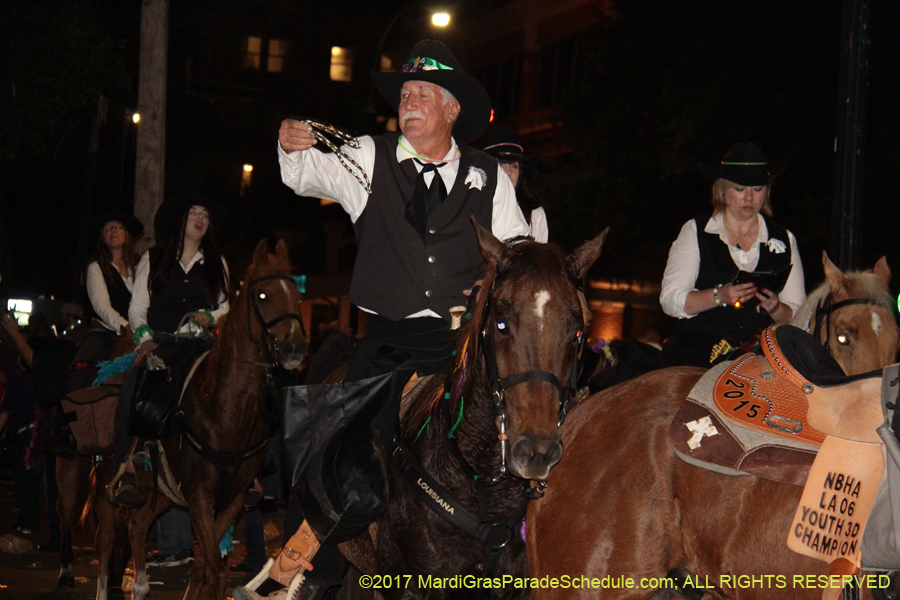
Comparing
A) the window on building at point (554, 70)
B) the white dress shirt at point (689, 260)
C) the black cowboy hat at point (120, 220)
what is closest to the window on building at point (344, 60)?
the window on building at point (554, 70)

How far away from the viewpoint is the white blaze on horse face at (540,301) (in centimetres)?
350

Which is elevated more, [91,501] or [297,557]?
[297,557]

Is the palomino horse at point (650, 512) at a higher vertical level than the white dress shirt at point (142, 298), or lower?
lower

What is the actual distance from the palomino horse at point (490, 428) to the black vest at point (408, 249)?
41 centimetres

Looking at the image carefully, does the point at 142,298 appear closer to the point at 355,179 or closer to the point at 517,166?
the point at 517,166

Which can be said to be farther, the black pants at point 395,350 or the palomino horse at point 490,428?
the black pants at point 395,350

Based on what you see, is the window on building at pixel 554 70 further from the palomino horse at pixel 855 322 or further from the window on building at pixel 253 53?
the palomino horse at pixel 855 322

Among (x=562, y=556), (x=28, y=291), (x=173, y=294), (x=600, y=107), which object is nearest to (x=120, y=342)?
(x=173, y=294)

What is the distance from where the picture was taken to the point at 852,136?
7.46 meters

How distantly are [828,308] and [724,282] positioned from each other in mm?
917

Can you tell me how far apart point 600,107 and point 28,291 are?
18650 mm

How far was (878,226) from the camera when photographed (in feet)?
43.3

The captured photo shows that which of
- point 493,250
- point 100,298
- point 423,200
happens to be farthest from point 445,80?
point 100,298

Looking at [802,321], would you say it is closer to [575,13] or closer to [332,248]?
[575,13]
